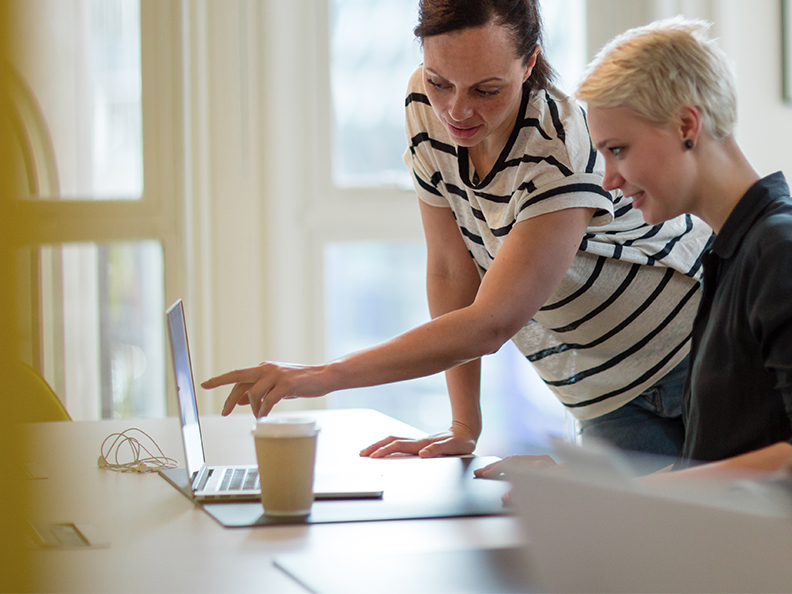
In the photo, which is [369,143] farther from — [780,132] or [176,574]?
[176,574]

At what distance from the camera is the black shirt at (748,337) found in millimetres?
824

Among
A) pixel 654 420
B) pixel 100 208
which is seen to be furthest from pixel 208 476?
pixel 100 208

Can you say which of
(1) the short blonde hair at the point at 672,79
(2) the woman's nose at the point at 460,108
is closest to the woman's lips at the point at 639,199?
(1) the short blonde hair at the point at 672,79

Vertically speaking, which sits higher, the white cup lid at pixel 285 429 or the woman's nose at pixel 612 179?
the woman's nose at pixel 612 179

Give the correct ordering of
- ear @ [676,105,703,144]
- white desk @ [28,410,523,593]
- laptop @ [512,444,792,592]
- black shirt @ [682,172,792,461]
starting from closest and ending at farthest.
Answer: laptop @ [512,444,792,592] < white desk @ [28,410,523,593] < black shirt @ [682,172,792,461] < ear @ [676,105,703,144]

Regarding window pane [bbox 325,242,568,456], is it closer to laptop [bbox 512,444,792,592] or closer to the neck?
the neck

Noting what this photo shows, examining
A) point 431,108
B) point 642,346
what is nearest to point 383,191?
point 431,108

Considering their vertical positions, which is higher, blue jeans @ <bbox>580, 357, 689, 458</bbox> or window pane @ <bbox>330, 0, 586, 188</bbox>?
window pane @ <bbox>330, 0, 586, 188</bbox>

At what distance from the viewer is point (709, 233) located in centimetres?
137

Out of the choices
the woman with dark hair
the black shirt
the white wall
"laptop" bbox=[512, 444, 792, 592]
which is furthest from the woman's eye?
the white wall

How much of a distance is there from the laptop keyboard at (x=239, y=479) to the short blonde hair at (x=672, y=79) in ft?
2.11

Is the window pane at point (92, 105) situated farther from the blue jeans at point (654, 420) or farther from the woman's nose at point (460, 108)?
the blue jeans at point (654, 420)

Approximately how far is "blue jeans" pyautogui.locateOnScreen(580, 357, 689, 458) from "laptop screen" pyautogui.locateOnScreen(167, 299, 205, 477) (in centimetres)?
69

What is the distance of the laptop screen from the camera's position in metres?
1.03
